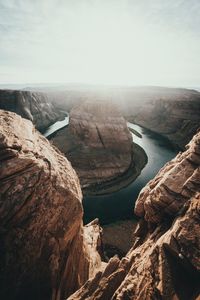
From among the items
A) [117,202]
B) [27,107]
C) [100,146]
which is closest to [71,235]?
[117,202]

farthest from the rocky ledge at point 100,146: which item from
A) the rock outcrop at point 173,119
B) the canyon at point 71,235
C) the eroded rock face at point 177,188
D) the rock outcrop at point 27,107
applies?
the rock outcrop at point 27,107

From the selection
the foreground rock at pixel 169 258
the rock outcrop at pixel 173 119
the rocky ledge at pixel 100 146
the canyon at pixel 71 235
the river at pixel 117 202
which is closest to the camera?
the foreground rock at pixel 169 258

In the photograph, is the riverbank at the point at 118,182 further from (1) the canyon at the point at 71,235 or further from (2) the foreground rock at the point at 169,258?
(2) the foreground rock at the point at 169,258

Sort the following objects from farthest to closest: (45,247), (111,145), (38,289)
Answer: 1. (111,145)
2. (45,247)
3. (38,289)

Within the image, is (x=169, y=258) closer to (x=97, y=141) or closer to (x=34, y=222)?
(x=34, y=222)

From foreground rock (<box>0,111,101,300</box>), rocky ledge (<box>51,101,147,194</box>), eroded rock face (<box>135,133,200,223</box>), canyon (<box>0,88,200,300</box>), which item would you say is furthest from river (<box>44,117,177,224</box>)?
eroded rock face (<box>135,133,200,223</box>)

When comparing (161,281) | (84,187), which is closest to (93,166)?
(84,187)

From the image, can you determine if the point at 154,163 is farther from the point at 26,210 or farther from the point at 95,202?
the point at 26,210
